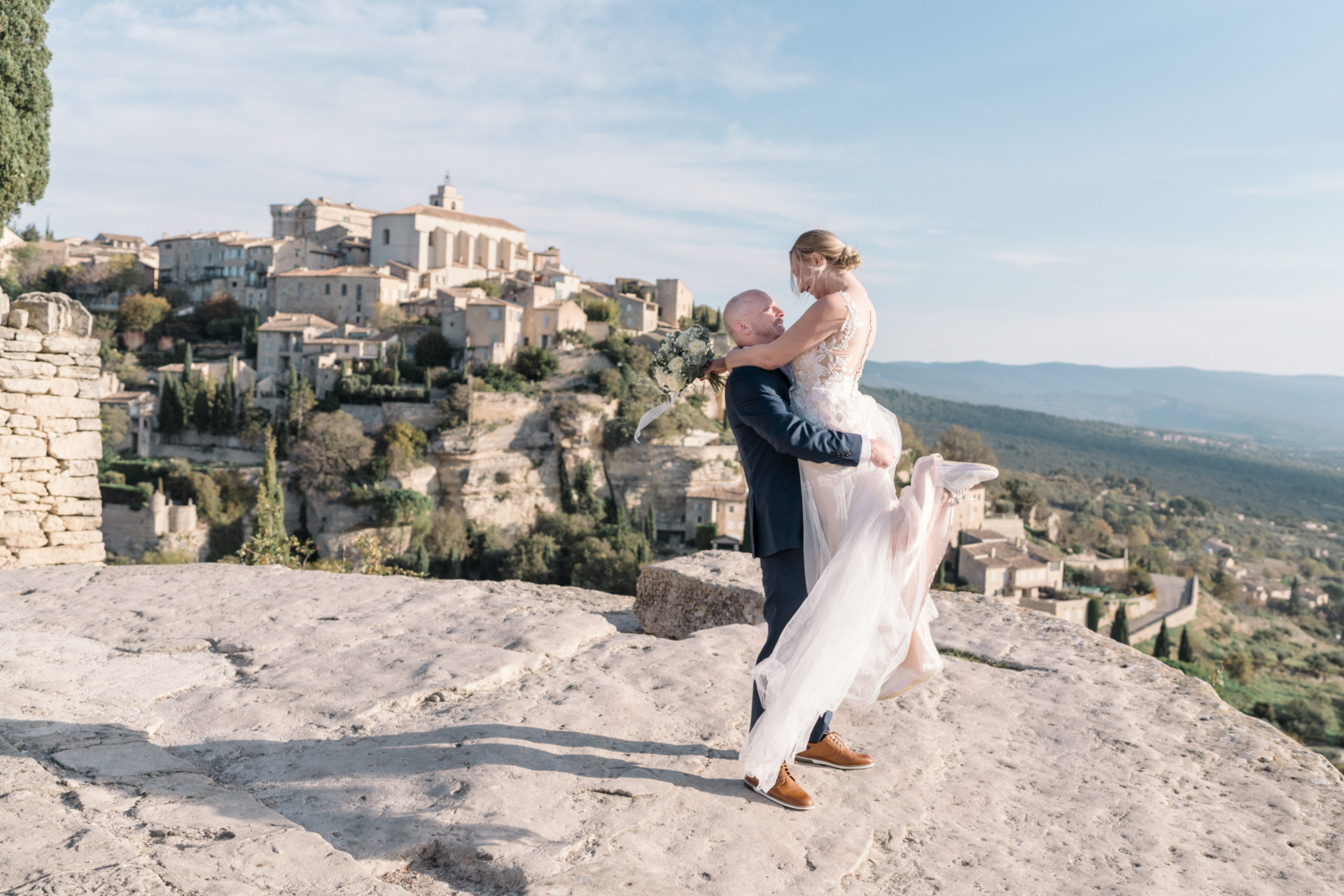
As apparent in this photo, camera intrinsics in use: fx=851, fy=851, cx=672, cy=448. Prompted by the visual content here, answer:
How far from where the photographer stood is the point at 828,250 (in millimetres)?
2545

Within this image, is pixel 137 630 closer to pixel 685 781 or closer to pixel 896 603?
pixel 685 781

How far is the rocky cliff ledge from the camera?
196 centimetres

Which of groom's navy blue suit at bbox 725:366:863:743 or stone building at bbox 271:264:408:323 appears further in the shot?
stone building at bbox 271:264:408:323

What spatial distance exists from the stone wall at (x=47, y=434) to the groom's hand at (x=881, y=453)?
5044 millimetres

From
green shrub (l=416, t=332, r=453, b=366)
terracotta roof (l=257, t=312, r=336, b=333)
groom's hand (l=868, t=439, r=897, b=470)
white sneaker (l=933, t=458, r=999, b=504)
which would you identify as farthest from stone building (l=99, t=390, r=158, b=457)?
white sneaker (l=933, t=458, r=999, b=504)

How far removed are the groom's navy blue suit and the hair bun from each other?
0.35 m

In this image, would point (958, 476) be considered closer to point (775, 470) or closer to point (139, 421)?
point (775, 470)

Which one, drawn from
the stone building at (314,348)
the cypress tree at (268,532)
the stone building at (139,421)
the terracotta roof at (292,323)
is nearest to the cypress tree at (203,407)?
the stone building at (139,421)

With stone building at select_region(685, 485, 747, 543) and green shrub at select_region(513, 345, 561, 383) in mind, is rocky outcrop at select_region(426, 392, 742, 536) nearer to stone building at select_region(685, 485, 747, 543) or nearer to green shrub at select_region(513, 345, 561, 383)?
stone building at select_region(685, 485, 747, 543)

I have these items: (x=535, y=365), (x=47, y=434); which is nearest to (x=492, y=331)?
(x=535, y=365)

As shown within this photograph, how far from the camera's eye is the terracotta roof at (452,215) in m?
51.9

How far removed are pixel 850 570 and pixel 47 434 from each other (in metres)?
5.65

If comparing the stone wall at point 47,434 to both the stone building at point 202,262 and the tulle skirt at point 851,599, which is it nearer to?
the tulle skirt at point 851,599

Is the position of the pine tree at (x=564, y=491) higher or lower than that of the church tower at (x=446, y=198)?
lower
